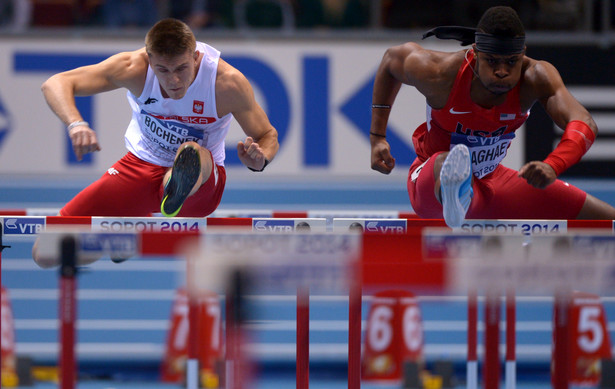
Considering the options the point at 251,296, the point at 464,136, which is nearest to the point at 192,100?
the point at 464,136

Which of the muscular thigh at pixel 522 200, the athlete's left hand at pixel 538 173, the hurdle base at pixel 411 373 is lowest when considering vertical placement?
the hurdle base at pixel 411 373

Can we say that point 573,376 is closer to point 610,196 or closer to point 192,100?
point 610,196

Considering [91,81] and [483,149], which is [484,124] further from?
[91,81]

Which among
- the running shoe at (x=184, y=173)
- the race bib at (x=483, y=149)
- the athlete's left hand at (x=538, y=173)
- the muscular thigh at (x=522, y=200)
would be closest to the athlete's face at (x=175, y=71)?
the running shoe at (x=184, y=173)

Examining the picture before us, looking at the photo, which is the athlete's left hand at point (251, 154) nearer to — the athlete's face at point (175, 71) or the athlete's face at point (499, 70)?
the athlete's face at point (175, 71)

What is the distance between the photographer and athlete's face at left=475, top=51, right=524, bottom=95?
3.10 metres

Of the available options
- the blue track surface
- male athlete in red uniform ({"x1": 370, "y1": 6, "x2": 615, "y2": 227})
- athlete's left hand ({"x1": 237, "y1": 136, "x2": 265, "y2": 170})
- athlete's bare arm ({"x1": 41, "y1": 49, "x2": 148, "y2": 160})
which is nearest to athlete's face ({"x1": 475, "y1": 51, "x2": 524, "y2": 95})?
male athlete in red uniform ({"x1": 370, "y1": 6, "x2": 615, "y2": 227})

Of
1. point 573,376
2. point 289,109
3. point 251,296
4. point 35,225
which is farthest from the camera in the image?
point 289,109

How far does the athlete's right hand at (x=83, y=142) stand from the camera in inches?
116

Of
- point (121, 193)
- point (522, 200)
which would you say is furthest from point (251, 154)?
point (522, 200)

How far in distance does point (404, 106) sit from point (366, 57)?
18.6 inches

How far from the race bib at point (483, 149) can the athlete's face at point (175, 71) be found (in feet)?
3.99

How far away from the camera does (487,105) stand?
3289mm

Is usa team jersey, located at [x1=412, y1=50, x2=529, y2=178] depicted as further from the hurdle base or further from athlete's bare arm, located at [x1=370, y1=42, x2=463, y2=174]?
the hurdle base
